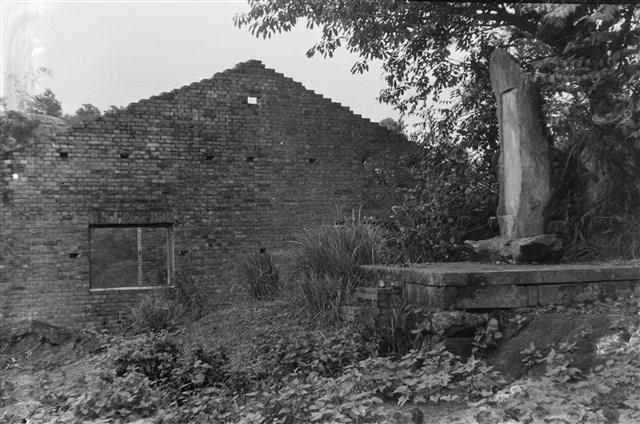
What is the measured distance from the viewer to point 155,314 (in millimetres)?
8492

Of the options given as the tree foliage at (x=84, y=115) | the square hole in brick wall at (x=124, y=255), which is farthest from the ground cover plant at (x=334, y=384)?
the square hole in brick wall at (x=124, y=255)

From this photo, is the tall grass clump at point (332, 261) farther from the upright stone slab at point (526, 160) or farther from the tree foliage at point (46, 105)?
the tree foliage at point (46, 105)

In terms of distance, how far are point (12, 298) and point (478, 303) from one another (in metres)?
7.56

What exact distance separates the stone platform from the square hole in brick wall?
1457cm

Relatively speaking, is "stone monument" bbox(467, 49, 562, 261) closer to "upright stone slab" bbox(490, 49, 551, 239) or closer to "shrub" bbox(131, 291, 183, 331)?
"upright stone slab" bbox(490, 49, 551, 239)

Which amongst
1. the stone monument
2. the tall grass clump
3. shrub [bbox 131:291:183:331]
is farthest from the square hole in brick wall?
the stone monument

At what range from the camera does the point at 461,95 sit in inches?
350

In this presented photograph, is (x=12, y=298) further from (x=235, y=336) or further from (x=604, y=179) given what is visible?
(x=604, y=179)

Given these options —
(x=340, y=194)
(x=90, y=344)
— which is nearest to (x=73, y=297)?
(x=90, y=344)

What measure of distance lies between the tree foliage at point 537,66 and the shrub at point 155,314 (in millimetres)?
4232

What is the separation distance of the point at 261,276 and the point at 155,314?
1.65m

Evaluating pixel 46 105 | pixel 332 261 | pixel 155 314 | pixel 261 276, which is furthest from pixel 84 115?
pixel 332 261

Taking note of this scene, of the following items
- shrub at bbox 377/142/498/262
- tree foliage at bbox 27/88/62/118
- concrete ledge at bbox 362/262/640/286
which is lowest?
concrete ledge at bbox 362/262/640/286

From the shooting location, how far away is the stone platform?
494 cm
